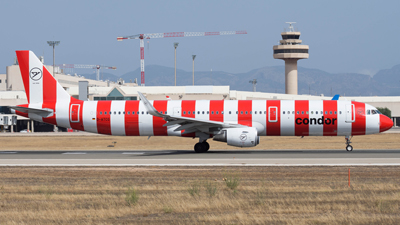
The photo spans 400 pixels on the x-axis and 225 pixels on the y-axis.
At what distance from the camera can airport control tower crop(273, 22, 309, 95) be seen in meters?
182

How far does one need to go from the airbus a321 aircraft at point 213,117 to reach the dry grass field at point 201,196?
409 inches

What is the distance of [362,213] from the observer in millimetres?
15414

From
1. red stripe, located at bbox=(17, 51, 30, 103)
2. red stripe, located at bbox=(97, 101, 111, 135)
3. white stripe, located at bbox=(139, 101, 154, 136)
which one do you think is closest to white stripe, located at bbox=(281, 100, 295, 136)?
white stripe, located at bbox=(139, 101, 154, 136)

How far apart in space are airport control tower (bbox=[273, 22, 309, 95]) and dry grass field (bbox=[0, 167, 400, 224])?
158 meters

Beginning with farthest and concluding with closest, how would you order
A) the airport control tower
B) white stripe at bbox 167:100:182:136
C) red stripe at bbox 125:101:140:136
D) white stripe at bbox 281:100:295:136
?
the airport control tower, red stripe at bbox 125:101:140:136, white stripe at bbox 167:100:182:136, white stripe at bbox 281:100:295:136

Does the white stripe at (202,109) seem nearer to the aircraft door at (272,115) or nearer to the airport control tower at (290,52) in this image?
the aircraft door at (272,115)

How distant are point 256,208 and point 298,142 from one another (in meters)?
36.2

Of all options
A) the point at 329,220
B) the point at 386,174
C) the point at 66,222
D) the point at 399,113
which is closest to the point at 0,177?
the point at 66,222

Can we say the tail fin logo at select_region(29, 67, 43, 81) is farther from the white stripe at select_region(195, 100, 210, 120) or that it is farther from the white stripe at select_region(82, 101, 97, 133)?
the white stripe at select_region(195, 100, 210, 120)

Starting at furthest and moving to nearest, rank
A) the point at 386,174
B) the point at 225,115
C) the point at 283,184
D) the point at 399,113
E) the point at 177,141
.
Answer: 1. the point at 399,113
2. the point at 177,141
3. the point at 225,115
4. the point at 386,174
5. the point at 283,184

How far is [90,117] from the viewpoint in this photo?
130 feet

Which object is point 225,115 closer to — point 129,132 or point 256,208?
point 129,132

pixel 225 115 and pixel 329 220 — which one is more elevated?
pixel 225 115

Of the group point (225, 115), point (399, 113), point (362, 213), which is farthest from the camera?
point (399, 113)
